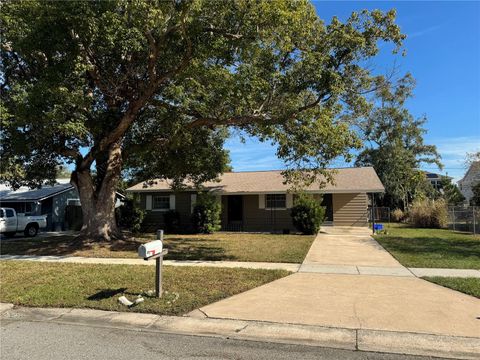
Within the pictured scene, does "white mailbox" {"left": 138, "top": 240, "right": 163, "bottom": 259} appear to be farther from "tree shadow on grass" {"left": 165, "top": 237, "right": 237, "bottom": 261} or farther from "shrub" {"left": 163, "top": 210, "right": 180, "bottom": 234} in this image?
"shrub" {"left": 163, "top": 210, "right": 180, "bottom": 234}

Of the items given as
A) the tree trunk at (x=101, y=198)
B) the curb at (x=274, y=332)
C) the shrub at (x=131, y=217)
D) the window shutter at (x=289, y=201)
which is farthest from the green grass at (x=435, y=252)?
the shrub at (x=131, y=217)

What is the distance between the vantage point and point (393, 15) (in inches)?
462

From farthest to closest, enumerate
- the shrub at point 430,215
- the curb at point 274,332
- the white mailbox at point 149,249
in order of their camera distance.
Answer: the shrub at point 430,215, the white mailbox at point 149,249, the curb at point 274,332

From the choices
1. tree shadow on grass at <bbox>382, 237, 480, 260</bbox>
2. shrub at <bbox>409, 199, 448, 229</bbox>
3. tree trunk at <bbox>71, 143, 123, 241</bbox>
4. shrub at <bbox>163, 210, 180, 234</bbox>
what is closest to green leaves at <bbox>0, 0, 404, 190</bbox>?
tree trunk at <bbox>71, 143, 123, 241</bbox>

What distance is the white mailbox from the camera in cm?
699

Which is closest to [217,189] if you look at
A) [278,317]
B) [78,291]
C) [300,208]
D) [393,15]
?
[300,208]

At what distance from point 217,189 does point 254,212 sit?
8.93 ft

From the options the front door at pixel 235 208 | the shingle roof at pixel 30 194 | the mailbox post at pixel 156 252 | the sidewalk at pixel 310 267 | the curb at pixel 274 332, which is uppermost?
the shingle roof at pixel 30 194

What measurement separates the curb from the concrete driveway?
241 millimetres

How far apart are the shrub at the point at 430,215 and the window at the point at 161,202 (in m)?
16.6

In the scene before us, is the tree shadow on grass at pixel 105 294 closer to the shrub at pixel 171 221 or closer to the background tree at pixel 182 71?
the background tree at pixel 182 71

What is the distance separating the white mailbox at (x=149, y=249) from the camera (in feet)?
22.9

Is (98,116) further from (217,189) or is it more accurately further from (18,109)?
(217,189)

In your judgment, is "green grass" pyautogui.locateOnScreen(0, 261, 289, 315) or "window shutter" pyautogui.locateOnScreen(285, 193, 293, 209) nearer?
"green grass" pyautogui.locateOnScreen(0, 261, 289, 315)
